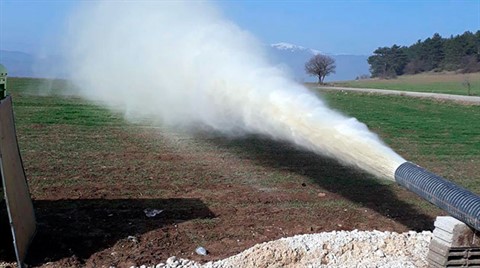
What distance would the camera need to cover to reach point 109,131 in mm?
20359

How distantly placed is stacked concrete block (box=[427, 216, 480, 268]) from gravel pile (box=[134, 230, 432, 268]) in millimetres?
525

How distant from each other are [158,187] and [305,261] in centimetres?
531

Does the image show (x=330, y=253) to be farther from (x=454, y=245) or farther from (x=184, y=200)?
(x=184, y=200)

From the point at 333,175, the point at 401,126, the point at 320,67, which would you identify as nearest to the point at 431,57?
the point at 320,67

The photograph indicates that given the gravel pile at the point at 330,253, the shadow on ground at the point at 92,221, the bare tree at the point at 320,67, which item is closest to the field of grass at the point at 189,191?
the shadow on ground at the point at 92,221

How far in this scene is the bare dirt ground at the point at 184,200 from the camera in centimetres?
855

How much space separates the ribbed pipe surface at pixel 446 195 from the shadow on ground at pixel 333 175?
3.29 meters

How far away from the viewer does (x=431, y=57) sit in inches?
5069

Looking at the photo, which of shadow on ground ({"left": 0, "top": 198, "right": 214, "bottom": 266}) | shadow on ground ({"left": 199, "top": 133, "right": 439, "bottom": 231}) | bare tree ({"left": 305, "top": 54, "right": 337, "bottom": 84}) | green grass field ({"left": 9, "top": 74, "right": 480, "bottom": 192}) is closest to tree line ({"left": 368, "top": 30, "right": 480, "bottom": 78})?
bare tree ({"left": 305, "top": 54, "right": 337, "bottom": 84})

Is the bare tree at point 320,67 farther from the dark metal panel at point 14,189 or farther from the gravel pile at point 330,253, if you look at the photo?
the dark metal panel at point 14,189

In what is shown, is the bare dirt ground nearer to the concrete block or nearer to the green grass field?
the green grass field

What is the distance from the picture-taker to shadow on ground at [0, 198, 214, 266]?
823cm

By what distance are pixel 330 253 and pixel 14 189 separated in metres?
4.57

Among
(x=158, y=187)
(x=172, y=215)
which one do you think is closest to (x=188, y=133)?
(x=158, y=187)
